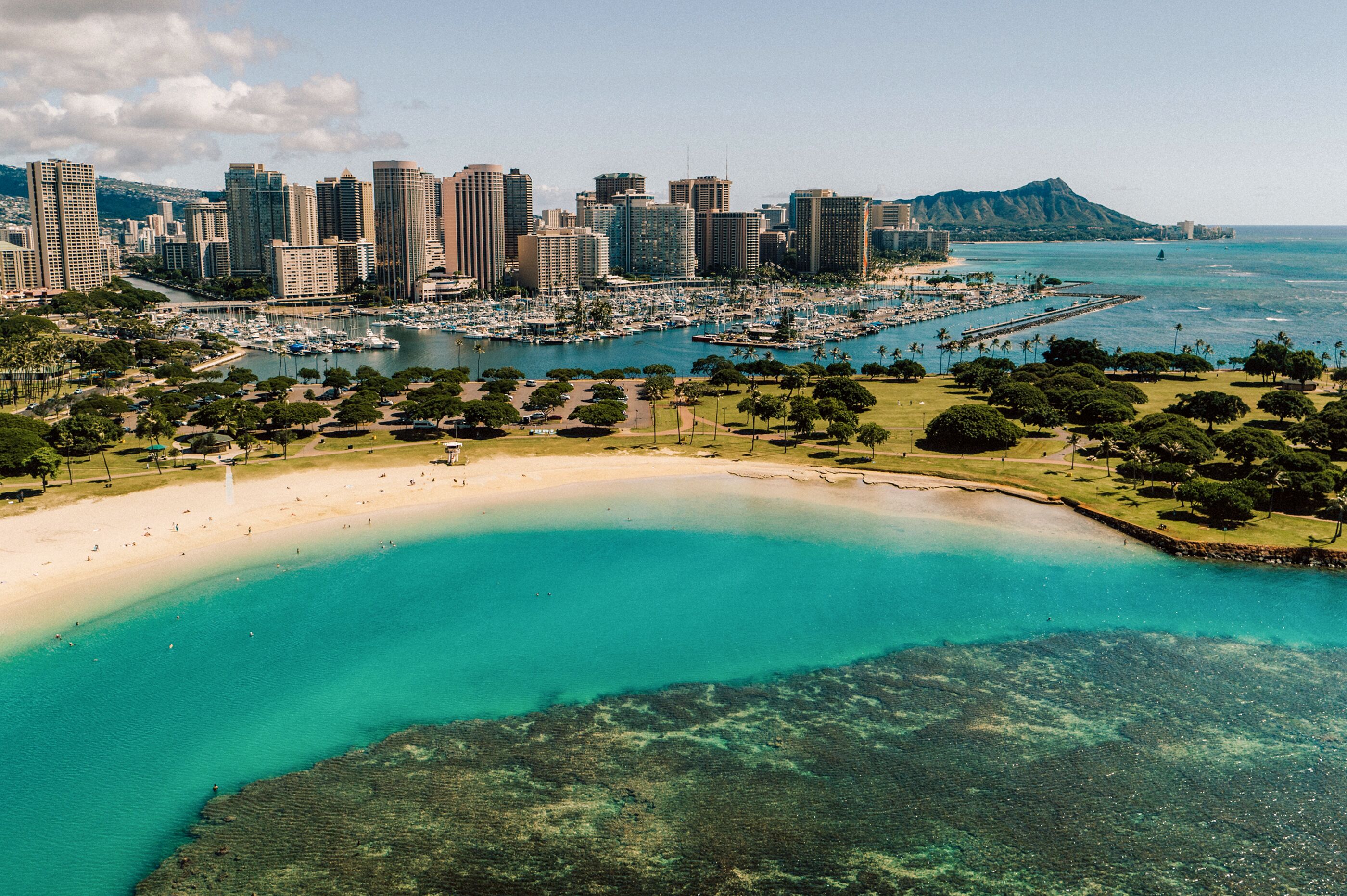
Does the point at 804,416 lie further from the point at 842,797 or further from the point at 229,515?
the point at 842,797

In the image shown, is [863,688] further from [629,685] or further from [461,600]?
[461,600]

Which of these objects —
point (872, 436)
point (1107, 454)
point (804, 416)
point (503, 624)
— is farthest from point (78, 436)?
point (1107, 454)

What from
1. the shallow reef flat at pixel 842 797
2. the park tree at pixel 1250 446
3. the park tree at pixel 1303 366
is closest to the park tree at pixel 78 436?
the shallow reef flat at pixel 842 797

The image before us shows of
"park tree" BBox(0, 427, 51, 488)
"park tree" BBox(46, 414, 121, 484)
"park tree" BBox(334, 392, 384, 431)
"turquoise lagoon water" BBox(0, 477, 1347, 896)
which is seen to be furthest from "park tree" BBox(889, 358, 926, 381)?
"park tree" BBox(0, 427, 51, 488)

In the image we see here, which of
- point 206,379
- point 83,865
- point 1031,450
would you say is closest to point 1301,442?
point 1031,450

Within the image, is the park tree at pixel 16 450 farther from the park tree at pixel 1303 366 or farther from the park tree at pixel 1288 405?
the park tree at pixel 1303 366

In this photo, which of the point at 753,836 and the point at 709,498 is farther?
the point at 709,498
